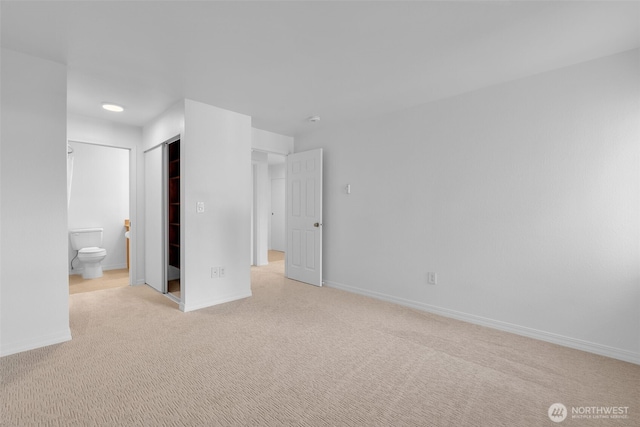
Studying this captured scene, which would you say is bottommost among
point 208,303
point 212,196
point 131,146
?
point 208,303

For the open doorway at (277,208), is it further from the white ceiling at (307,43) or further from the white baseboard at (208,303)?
the white ceiling at (307,43)

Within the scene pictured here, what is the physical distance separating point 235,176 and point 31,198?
187 centimetres

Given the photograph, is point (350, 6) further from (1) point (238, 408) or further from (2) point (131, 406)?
(2) point (131, 406)

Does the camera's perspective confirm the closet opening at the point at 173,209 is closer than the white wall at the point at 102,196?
Yes

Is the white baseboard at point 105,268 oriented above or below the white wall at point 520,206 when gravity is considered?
below

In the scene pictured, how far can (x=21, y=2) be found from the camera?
5.80 feet

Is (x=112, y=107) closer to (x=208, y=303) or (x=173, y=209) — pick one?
(x=173, y=209)

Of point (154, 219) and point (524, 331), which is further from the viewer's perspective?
point (154, 219)

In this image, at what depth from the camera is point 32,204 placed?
7.87 ft

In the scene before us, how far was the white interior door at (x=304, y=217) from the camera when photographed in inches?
172

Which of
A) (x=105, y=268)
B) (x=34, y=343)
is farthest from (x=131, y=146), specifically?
(x=34, y=343)

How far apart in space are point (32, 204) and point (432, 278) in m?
3.76
